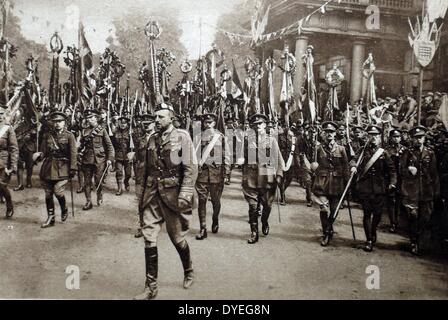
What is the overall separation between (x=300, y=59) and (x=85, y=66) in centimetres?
387

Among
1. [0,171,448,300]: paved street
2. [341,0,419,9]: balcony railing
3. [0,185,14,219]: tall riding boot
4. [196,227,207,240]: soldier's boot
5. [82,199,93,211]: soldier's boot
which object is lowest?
[0,171,448,300]: paved street

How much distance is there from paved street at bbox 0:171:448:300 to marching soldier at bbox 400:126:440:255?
53 centimetres

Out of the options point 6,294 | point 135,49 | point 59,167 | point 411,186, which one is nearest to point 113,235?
point 59,167

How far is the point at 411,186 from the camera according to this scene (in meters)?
6.05

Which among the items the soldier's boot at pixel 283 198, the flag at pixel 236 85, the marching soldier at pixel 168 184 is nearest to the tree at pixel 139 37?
the flag at pixel 236 85

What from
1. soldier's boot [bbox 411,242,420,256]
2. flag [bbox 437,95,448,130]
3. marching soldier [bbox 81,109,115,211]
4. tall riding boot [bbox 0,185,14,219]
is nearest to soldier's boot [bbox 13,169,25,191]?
marching soldier [bbox 81,109,115,211]

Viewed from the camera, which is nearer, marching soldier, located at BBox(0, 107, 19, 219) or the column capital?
marching soldier, located at BBox(0, 107, 19, 219)

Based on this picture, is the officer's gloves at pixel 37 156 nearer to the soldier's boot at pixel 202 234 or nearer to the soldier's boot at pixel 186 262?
the soldier's boot at pixel 202 234

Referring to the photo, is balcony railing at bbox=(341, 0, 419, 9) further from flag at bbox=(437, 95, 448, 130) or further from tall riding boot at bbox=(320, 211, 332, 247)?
tall riding boot at bbox=(320, 211, 332, 247)

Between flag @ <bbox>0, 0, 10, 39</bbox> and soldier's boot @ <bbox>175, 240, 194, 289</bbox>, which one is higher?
flag @ <bbox>0, 0, 10, 39</bbox>

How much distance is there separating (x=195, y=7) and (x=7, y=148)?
3688 millimetres

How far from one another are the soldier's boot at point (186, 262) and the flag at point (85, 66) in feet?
12.0

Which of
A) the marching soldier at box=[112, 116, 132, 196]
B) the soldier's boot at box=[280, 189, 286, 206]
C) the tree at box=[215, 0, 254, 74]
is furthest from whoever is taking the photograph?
the marching soldier at box=[112, 116, 132, 196]

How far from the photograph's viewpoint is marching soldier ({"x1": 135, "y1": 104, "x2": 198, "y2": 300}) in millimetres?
4328
